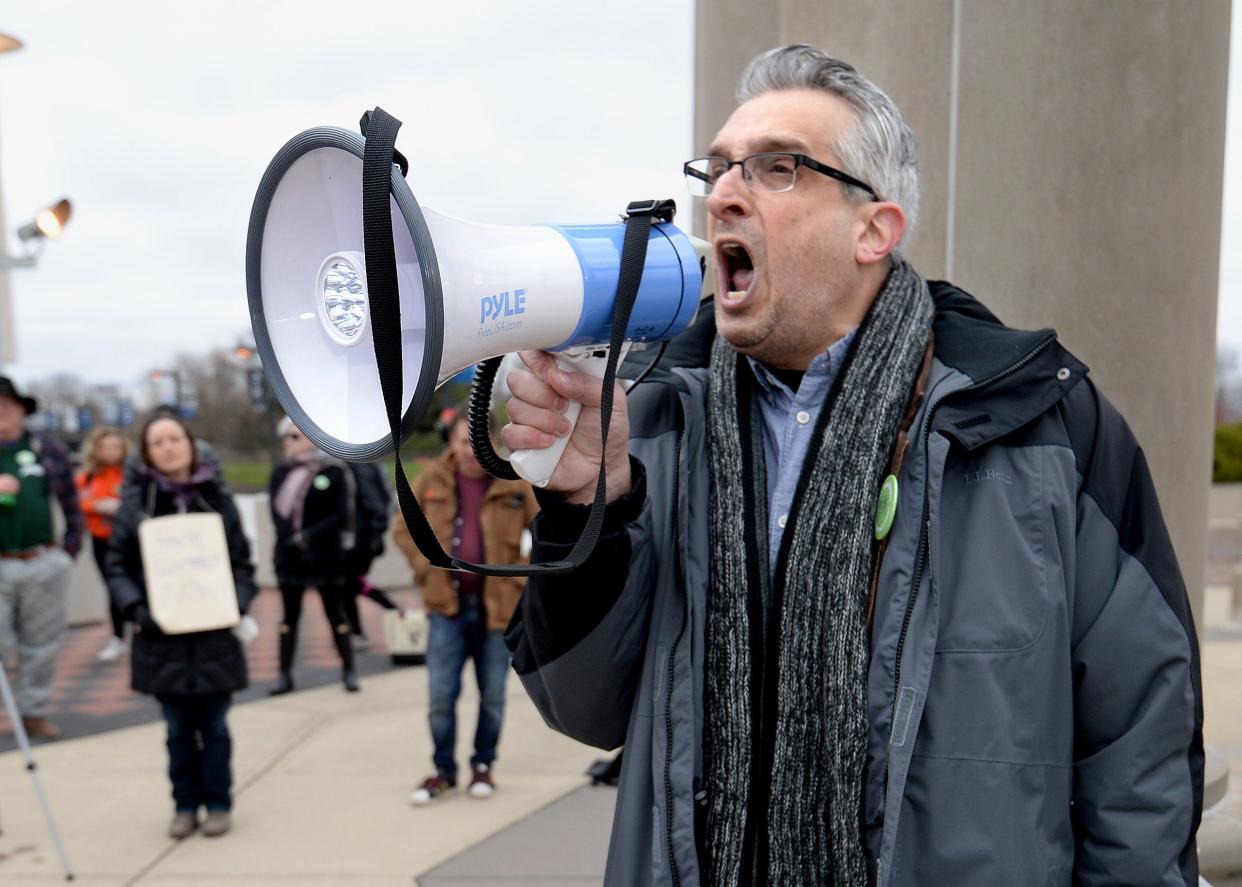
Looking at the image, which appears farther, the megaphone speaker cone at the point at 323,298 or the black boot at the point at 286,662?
the black boot at the point at 286,662

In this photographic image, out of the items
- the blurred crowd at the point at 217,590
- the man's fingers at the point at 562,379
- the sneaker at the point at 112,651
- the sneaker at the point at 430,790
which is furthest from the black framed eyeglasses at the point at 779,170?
the sneaker at the point at 112,651

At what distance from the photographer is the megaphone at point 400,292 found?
148 centimetres

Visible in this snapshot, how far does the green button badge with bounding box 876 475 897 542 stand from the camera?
171 centimetres

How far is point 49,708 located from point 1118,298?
22.3ft

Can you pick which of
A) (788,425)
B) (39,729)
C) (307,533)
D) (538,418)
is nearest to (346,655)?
(307,533)

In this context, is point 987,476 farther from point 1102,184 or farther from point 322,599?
point 322,599

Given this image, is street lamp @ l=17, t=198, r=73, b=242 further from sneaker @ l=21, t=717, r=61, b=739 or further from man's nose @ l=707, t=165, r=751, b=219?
man's nose @ l=707, t=165, r=751, b=219

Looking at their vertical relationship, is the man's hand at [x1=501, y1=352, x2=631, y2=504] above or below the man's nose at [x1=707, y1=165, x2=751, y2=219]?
below

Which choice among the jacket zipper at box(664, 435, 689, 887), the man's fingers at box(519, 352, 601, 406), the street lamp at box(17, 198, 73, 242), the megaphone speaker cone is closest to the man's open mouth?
the man's fingers at box(519, 352, 601, 406)

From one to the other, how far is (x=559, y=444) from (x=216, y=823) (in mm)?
3912

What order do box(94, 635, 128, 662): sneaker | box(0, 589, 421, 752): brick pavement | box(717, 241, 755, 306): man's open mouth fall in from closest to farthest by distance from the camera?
box(717, 241, 755, 306): man's open mouth
box(0, 589, 421, 752): brick pavement
box(94, 635, 128, 662): sneaker

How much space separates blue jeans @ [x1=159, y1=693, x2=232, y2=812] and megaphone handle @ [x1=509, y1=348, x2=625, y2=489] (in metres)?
3.57

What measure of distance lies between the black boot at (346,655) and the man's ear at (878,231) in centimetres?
636

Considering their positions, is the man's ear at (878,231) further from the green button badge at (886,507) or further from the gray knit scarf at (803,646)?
the green button badge at (886,507)
